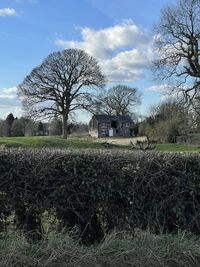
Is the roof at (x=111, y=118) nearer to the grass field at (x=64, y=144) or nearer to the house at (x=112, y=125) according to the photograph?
the house at (x=112, y=125)

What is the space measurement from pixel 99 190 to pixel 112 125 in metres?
103

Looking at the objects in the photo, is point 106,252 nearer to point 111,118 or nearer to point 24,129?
point 24,129

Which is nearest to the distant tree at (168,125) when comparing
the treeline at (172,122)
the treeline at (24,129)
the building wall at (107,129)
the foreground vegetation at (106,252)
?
the treeline at (172,122)

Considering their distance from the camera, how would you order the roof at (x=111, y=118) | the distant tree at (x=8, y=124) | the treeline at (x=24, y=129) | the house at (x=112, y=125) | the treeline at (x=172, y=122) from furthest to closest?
the roof at (x=111, y=118)
the house at (x=112, y=125)
the distant tree at (x=8, y=124)
the treeline at (x=24, y=129)
the treeline at (x=172, y=122)

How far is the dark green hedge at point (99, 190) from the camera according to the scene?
4.89 meters

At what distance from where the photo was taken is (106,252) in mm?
4398

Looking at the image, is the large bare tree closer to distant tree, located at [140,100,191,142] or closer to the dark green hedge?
distant tree, located at [140,100,191,142]

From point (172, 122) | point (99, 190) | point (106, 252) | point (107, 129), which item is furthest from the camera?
point (107, 129)

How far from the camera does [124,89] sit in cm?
10100

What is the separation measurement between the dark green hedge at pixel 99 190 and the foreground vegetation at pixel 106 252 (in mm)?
332

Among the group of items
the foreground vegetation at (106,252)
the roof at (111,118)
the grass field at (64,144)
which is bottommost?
the foreground vegetation at (106,252)

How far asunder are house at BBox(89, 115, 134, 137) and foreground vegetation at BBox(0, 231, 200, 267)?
322ft

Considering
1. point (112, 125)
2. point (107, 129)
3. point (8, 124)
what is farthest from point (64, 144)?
point (107, 129)

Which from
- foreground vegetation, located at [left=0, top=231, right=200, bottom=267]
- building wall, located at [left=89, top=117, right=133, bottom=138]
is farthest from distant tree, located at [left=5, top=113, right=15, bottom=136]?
foreground vegetation, located at [left=0, top=231, right=200, bottom=267]
